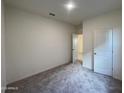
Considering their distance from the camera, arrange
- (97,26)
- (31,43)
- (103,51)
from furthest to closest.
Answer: (97,26) < (103,51) < (31,43)

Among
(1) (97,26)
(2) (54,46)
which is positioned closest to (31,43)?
(2) (54,46)

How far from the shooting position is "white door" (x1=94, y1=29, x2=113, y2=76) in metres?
3.51

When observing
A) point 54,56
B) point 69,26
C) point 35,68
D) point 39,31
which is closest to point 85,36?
point 69,26

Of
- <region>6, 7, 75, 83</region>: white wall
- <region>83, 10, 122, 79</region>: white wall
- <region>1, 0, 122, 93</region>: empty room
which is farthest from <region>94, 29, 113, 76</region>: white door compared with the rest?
<region>6, 7, 75, 83</region>: white wall

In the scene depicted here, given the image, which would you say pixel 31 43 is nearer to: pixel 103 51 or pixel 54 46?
pixel 54 46

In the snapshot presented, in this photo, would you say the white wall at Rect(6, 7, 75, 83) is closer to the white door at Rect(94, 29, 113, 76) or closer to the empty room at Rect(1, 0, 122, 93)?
the empty room at Rect(1, 0, 122, 93)

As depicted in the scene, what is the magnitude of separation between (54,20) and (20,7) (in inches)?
74.9

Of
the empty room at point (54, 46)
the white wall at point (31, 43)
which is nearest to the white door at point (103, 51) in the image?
the empty room at point (54, 46)

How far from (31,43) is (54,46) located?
142cm

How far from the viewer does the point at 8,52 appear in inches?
112

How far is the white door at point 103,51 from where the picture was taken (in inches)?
138

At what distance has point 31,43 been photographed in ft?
11.7

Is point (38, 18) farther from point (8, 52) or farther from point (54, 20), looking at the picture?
point (8, 52)

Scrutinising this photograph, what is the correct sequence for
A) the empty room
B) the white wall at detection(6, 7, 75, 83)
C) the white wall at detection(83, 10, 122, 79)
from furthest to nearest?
1. the white wall at detection(83, 10, 122, 79)
2. the white wall at detection(6, 7, 75, 83)
3. the empty room
